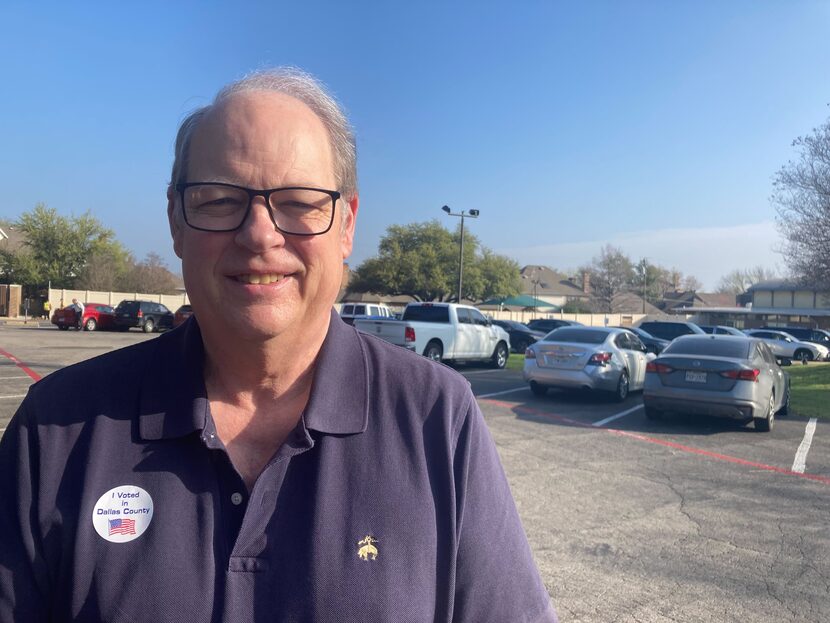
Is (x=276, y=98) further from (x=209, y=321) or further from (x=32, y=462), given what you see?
(x=32, y=462)

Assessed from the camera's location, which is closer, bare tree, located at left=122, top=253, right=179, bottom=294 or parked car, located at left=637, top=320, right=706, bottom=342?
parked car, located at left=637, top=320, right=706, bottom=342

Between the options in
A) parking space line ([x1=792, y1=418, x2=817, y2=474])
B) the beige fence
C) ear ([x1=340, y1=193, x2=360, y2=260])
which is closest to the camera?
ear ([x1=340, y1=193, x2=360, y2=260])

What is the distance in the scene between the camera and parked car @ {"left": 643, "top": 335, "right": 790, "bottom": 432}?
10117 millimetres

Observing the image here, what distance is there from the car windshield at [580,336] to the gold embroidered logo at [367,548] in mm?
12241

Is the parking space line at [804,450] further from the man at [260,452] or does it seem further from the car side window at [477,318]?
the car side window at [477,318]

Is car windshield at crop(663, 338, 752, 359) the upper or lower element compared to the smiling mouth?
lower

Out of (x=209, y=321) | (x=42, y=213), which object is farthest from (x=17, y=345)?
(x=42, y=213)

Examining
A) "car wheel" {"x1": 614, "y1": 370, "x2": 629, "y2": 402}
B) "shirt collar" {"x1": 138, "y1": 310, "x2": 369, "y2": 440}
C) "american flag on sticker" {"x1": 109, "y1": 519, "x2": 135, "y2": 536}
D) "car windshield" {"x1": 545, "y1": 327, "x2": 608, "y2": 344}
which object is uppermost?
"shirt collar" {"x1": 138, "y1": 310, "x2": 369, "y2": 440}

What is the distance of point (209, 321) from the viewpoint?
1.67m

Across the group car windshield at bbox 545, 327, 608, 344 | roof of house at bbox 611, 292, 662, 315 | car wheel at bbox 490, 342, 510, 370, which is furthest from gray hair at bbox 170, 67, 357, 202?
roof of house at bbox 611, 292, 662, 315

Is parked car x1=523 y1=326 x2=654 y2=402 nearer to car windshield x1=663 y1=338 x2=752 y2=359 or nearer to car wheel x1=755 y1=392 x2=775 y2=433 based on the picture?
car windshield x1=663 y1=338 x2=752 y2=359

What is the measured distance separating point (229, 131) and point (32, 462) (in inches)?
35.0

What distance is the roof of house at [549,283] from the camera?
92.2m

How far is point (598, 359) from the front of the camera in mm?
12742
